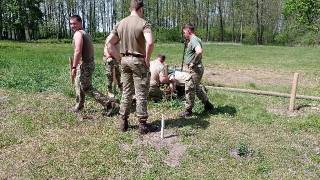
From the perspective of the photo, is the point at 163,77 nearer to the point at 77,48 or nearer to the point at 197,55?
the point at 197,55

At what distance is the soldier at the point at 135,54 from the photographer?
818cm

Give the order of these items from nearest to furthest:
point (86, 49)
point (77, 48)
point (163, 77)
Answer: point (77, 48) < point (86, 49) < point (163, 77)

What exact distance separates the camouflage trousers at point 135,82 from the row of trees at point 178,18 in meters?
63.3

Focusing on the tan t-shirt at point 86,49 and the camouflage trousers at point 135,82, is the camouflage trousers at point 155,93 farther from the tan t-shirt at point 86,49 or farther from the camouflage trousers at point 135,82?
the camouflage trousers at point 135,82

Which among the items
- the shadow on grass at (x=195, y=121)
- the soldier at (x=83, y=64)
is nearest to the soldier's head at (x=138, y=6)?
the soldier at (x=83, y=64)

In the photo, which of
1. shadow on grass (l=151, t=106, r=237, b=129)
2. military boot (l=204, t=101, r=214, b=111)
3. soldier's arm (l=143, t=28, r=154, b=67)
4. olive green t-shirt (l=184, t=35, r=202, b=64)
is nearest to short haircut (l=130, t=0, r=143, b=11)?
soldier's arm (l=143, t=28, r=154, b=67)

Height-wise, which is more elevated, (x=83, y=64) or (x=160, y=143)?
(x=83, y=64)

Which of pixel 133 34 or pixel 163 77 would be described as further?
pixel 163 77

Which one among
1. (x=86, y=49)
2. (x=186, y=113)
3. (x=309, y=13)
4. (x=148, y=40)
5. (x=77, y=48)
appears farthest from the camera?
(x=309, y=13)

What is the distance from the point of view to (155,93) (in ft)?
38.5

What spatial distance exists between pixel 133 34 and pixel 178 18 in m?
73.8

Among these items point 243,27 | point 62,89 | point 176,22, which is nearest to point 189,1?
point 176,22

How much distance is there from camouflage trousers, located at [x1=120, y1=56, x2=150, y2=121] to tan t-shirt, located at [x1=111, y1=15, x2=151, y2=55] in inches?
6.6

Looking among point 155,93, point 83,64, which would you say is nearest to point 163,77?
point 155,93
